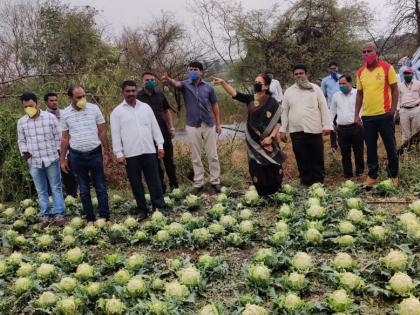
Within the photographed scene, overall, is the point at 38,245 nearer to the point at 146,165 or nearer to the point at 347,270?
the point at 146,165

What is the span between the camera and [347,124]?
287 inches

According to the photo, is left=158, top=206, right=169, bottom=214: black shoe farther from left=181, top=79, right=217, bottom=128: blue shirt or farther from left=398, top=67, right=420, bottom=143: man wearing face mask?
left=398, top=67, right=420, bottom=143: man wearing face mask

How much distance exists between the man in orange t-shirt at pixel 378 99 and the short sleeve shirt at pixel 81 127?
3820mm

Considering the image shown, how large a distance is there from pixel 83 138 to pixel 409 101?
19.3ft

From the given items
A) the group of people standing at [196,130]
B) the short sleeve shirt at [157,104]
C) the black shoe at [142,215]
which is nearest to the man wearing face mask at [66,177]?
the group of people standing at [196,130]

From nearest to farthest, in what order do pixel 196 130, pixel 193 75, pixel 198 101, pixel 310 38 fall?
pixel 193 75 < pixel 198 101 < pixel 196 130 < pixel 310 38

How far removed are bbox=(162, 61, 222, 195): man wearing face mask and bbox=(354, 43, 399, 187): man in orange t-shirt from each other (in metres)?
2.29

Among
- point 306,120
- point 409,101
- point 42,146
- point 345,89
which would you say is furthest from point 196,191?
point 409,101

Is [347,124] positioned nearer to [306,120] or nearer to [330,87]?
[306,120]

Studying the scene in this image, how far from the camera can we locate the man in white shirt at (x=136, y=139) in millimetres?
5844

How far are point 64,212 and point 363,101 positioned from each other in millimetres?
4828

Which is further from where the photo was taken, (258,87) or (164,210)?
(164,210)

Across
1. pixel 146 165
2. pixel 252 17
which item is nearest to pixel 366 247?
pixel 146 165

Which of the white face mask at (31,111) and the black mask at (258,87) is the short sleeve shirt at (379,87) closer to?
the black mask at (258,87)
